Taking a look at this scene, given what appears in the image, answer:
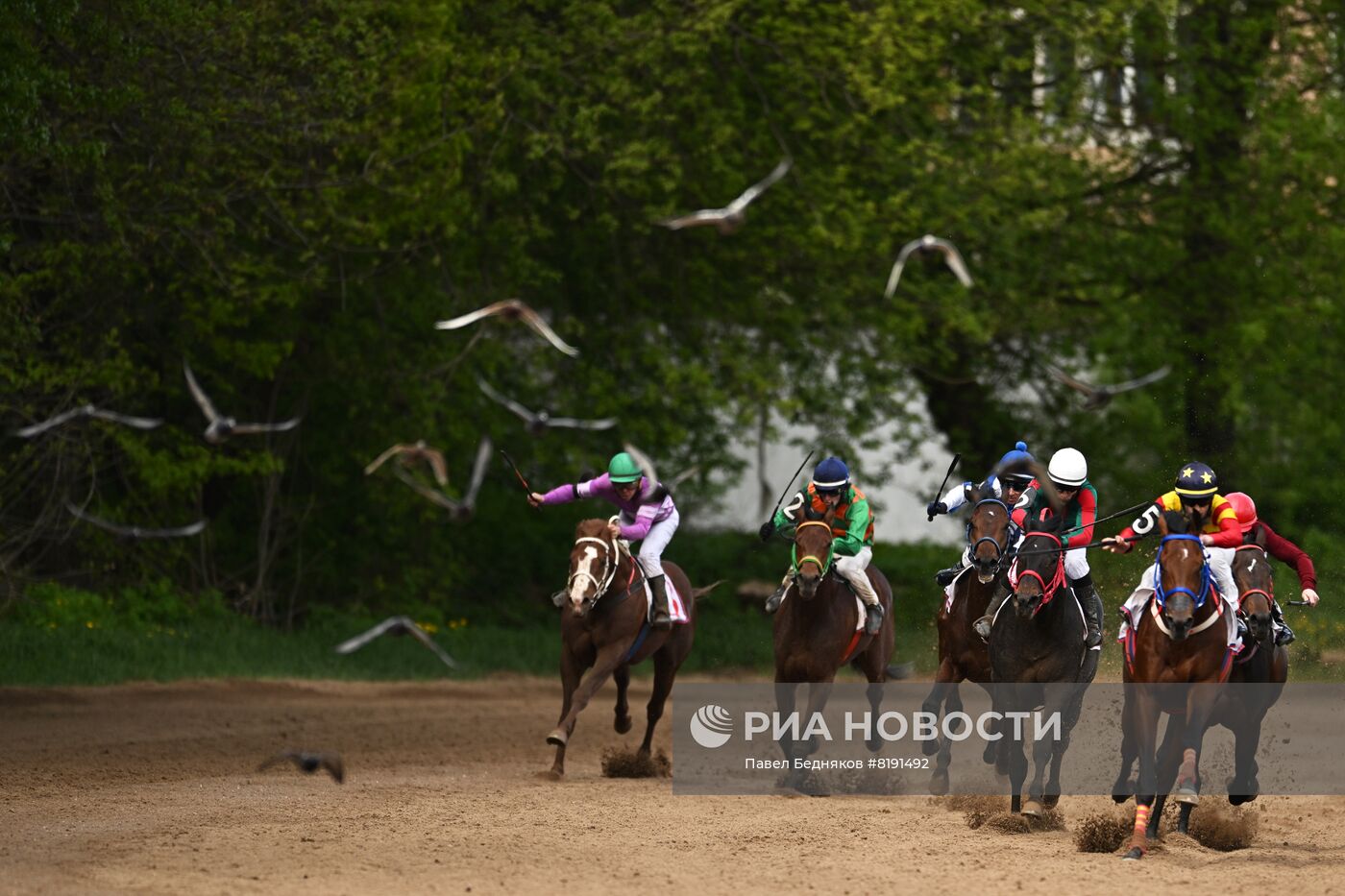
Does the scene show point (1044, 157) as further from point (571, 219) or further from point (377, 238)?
point (377, 238)

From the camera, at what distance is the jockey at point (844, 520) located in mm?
14172

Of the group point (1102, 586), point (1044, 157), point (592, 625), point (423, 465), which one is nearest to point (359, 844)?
point (592, 625)

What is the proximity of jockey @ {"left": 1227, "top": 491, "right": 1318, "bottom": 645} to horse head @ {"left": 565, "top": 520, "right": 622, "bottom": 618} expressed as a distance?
4.73 m

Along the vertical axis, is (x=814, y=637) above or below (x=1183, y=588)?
below

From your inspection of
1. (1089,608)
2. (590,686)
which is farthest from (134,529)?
(1089,608)

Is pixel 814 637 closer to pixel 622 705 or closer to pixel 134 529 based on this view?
pixel 622 705

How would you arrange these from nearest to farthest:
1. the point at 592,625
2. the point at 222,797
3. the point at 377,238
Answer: the point at 222,797 → the point at 592,625 → the point at 377,238

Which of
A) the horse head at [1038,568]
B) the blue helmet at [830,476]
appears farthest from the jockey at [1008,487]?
the horse head at [1038,568]

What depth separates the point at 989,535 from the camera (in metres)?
12.7

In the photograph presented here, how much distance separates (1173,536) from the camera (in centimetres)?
1149

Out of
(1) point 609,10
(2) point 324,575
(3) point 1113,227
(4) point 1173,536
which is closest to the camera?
(4) point 1173,536

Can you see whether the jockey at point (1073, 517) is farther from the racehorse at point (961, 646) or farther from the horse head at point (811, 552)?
the horse head at point (811, 552)

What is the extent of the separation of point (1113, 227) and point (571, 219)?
27.9 feet

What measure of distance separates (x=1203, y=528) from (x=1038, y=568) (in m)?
1.07
